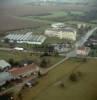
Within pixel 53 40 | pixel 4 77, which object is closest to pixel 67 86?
pixel 53 40

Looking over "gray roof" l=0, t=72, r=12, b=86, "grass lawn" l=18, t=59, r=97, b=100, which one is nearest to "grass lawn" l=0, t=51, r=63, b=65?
"grass lawn" l=18, t=59, r=97, b=100

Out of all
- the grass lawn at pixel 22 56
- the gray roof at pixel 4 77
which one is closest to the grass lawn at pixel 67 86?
the grass lawn at pixel 22 56

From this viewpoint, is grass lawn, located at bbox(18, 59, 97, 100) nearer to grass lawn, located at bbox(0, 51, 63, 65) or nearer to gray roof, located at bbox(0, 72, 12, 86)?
grass lawn, located at bbox(0, 51, 63, 65)

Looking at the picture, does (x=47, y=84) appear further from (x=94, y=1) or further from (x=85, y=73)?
(x=94, y=1)

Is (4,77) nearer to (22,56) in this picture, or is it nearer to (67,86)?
(22,56)

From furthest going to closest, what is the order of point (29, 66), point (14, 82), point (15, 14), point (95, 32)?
point (95, 32) → point (15, 14) → point (29, 66) → point (14, 82)

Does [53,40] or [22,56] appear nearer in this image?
[22,56]

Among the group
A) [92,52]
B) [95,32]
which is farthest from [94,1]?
[92,52]

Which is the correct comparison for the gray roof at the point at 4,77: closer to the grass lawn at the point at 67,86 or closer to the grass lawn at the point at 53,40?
the grass lawn at the point at 67,86
